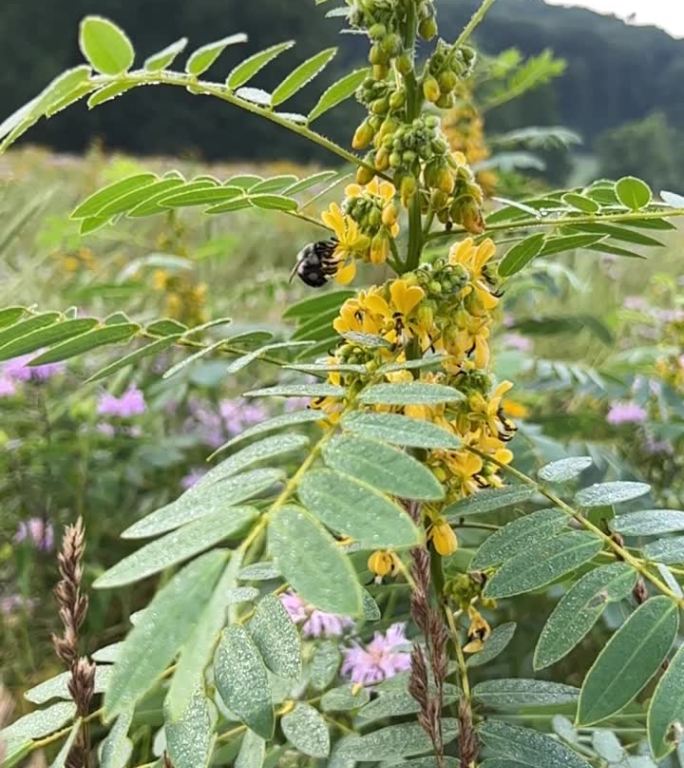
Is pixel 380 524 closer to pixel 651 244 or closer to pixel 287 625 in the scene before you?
pixel 287 625

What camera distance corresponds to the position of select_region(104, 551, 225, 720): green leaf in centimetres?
27

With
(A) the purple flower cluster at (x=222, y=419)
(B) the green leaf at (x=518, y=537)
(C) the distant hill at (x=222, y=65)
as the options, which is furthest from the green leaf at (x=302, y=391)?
(C) the distant hill at (x=222, y=65)

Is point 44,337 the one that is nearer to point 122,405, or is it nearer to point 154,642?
point 154,642

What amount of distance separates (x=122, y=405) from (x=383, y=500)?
131cm

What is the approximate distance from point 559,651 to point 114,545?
125 cm

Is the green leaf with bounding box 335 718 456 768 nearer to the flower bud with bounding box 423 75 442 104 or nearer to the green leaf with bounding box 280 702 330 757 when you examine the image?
the green leaf with bounding box 280 702 330 757

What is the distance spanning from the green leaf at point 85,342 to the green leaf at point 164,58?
16 centimetres

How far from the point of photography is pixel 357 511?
0.31 metres

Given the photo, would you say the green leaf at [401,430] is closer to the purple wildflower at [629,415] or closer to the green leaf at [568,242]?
the green leaf at [568,242]

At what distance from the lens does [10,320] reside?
1.96 ft

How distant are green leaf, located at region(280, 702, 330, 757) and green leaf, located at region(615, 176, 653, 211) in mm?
341

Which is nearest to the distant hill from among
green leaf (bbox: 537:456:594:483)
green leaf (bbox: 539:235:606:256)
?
green leaf (bbox: 539:235:606:256)

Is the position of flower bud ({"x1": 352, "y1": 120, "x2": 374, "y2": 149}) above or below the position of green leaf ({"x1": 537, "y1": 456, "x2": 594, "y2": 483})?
above

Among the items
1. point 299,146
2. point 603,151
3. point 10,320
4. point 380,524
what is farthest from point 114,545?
point 299,146
